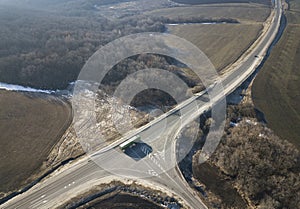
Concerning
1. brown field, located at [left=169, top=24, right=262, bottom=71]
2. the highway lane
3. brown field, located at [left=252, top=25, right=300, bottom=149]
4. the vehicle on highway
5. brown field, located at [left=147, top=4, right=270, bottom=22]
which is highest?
brown field, located at [left=147, top=4, right=270, bottom=22]

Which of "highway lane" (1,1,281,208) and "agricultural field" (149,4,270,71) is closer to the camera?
"highway lane" (1,1,281,208)

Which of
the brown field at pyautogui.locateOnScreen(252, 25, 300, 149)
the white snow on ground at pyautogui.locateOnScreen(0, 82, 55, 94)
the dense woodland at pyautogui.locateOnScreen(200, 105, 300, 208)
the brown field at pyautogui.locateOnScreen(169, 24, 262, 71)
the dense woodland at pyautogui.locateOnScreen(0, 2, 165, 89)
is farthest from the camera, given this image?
the brown field at pyautogui.locateOnScreen(169, 24, 262, 71)

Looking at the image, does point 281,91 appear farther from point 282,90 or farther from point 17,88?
point 17,88

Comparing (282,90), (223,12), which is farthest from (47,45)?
(223,12)

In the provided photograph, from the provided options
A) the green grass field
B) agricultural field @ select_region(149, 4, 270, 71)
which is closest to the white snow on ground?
agricultural field @ select_region(149, 4, 270, 71)

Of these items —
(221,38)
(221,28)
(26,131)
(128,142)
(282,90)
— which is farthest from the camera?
(221,28)

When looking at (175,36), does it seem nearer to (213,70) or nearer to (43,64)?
(213,70)

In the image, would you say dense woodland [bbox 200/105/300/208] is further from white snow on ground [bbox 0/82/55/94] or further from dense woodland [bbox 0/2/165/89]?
white snow on ground [bbox 0/82/55/94]
